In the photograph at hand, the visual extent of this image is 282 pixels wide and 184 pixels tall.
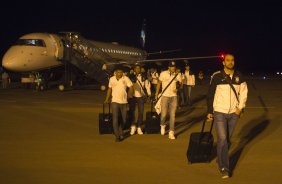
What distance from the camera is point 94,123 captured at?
44.4ft

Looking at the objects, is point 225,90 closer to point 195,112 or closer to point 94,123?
point 94,123

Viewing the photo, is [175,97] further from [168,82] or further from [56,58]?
[56,58]

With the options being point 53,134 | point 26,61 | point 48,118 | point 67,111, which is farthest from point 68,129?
point 26,61

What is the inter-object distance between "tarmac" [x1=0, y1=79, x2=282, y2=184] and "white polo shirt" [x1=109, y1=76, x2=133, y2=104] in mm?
985

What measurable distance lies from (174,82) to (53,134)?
3.31 meters

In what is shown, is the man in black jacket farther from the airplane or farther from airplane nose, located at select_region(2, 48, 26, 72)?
airplane nose, located at select_region(2, 48, 26, 72)

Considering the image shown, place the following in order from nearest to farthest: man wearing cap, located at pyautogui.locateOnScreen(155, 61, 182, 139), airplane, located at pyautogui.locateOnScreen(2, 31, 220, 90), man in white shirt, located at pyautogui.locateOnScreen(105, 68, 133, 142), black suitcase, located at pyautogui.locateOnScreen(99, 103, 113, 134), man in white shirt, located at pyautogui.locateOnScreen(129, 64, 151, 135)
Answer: man in white shirt, located at pyautogui.locateOnScreen(105, 68, 133, 142) < man wearing cap, located at pyautogui.locateOnScreen(155, 61, 182, 139) < black suitcase, located at pyautogui.locateOnScreen(99, 103, 113, 134) < man in white shirt, located at pyautogui.locateOnScreen(129, 64, 151, 135) < airplane, located at pyautogui.locateOnScreen(2, 31, 220, 90)

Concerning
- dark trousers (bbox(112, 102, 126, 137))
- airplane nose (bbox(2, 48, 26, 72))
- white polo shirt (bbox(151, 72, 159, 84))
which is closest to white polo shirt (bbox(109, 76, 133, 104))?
dark trousers (bbox(112, 102, 126, 137))

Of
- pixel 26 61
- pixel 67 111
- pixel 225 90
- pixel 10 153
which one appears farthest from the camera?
pixel 26 61

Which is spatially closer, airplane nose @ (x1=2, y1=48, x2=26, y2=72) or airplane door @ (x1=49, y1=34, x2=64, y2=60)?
airplane nose @ (x1=2, y1=48, x2=26, y2=72)

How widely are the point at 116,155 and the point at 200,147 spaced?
1773mm

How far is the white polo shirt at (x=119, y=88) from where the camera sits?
1061cm

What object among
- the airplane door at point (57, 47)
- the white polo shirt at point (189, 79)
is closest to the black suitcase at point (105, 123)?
the white polo shirt at point (189, 79)

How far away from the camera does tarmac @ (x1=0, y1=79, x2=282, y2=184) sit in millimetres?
7164
